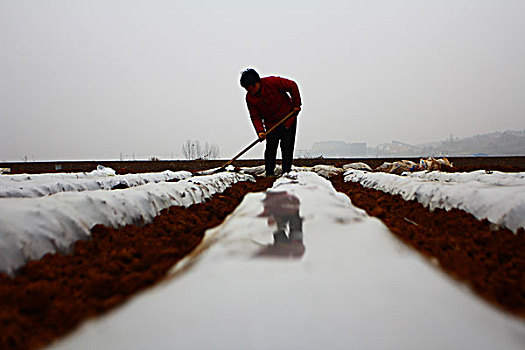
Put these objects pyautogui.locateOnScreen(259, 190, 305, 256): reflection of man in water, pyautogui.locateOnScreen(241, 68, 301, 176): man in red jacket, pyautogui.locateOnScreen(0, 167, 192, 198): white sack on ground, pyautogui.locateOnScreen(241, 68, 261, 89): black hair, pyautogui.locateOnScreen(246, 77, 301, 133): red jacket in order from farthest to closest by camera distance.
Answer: pyautogui.locateOnScreen(246, 77, 301, 133): red jacket < pyautogui.locateOnScreen(241, 68, 301, 176): man in red jacket < pyautogui.locateOnScreen(241, 68, 261, 89): black hair < pyautogui.locateOnScreen(0, 167, 192, 198): white sack on ground < pyautogui.locateOnScreen(259, 190, 305, 256): reflection of man in water

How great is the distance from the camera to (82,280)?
Answer: 93 cm

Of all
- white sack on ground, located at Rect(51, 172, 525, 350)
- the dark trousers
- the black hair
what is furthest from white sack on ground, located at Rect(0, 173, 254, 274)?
the dark trousers

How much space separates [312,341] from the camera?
0.56 m

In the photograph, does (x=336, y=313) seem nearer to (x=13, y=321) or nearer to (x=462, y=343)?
(x=462, y=343)

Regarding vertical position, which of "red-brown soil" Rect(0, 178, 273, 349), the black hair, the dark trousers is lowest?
"red-brown soil" Rect(0, 178, 273, 349)

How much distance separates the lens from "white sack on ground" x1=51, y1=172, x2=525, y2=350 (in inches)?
22.0

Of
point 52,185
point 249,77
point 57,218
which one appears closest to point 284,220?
point 57,218

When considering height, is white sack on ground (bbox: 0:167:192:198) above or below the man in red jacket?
below

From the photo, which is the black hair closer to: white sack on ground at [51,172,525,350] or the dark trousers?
the dark trousers

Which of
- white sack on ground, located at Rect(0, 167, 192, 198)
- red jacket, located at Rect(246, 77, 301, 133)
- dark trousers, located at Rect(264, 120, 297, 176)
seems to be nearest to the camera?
white sack on ground, located at Rect(0, 167, 192, 198)

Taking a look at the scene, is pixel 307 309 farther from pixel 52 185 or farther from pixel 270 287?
pixel 52 185

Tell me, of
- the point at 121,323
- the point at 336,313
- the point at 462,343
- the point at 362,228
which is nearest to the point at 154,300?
the point at 121,323

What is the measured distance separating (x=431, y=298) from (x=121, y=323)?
2.32ft

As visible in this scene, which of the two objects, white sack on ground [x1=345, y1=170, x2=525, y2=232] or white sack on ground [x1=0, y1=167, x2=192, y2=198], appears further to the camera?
white sack on ground [x1=0, y1=167, x2=192, y2=198]
